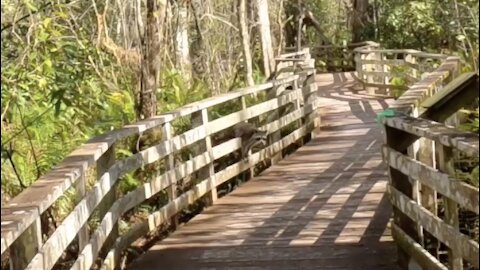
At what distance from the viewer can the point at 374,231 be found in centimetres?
Result: 767

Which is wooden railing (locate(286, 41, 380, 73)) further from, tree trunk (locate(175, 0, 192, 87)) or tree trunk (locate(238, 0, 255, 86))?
tree trunk (locate(238, 0, 255, 86))

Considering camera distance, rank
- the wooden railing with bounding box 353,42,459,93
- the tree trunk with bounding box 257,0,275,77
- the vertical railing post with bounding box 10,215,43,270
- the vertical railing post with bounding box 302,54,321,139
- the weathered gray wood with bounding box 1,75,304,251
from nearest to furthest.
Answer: the weathered gray wood with bounding box 1,75,304,251, the vertical railing post with bounding box 10,215,43,270, the vertical railing post with bounding box 302,54,321,139, the wooden railing with bounding box 353,42,459,93, the tree trunk with bounding box 257,0,275,77

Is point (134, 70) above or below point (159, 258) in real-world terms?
above

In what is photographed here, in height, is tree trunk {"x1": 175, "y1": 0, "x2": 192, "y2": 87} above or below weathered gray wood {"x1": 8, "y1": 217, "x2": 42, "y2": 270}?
above

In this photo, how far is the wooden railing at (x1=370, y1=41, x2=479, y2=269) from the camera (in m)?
4.79

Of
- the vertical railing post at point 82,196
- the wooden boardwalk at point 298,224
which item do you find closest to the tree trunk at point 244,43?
the wooden boardwalk at point 298,224

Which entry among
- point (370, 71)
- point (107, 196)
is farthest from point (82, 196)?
→ point (370, 71)

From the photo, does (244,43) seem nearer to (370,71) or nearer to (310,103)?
(310,103)

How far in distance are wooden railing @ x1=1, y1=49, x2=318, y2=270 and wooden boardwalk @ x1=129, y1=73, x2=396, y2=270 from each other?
25cm

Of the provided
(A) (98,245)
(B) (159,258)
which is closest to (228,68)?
(B) (159,258)

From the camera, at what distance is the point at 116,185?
7.17 metres

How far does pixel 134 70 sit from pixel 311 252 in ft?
15.3

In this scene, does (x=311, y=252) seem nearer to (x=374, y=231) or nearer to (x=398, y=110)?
(x=374, y=231)

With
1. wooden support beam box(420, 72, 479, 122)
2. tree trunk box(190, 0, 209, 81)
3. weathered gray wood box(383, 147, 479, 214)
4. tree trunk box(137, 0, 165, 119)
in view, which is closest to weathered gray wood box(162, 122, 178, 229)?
tree trunk box(137, 0, 165, 119)
